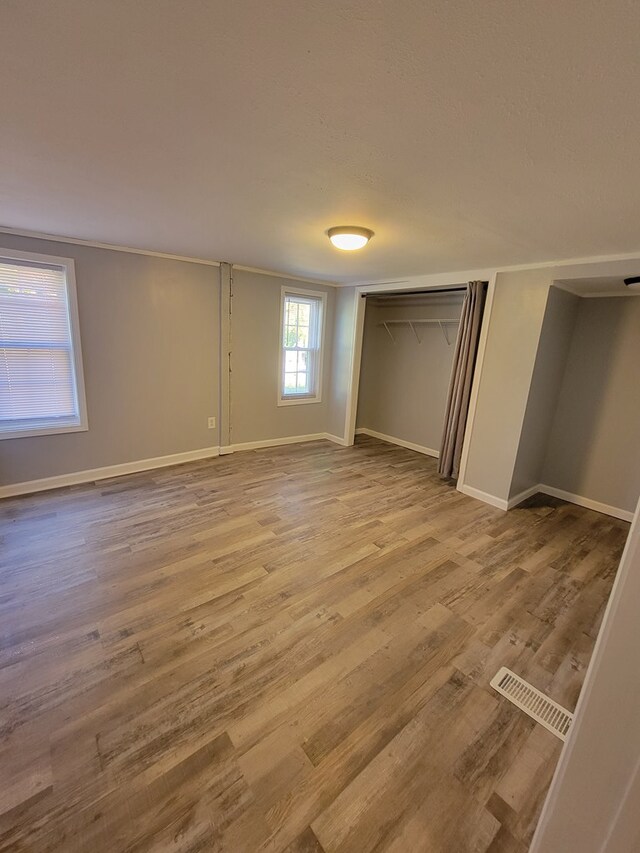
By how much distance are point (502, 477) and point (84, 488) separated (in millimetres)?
4072

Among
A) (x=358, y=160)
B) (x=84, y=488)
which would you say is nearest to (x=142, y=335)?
(x=84, y=488)

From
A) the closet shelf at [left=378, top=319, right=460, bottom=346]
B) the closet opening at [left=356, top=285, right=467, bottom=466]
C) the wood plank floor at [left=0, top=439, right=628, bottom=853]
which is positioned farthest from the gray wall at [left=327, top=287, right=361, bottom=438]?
the wood plank floor at [left=0, top=439, right=628, bottom=853]

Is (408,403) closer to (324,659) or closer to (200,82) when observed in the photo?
(324,659)

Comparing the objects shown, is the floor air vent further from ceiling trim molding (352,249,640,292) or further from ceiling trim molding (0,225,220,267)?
ceiling trim molding (0,225,220,267)

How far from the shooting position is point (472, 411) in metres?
3.62

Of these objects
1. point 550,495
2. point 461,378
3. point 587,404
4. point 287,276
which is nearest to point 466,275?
point 461,378

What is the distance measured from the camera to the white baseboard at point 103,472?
3221mm

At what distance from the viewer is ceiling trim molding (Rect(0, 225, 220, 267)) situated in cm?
290

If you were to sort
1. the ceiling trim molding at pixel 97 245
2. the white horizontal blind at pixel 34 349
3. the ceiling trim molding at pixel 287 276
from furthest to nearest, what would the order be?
the ceiling trim molding at pixel 287 276 → the white horizontal blind at pixel 34 349 → the ceiling trim molding at pixel 97 245

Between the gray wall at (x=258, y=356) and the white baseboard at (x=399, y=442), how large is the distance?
4.52ft

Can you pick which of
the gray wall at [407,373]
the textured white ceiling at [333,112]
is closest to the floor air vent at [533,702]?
the textured white ceiling at [333,112]

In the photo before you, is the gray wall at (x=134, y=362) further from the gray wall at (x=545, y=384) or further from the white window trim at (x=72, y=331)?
the gray wall at (x=545, y=384)

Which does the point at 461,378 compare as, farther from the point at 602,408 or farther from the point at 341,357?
the point at 341,357

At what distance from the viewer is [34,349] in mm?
3158
